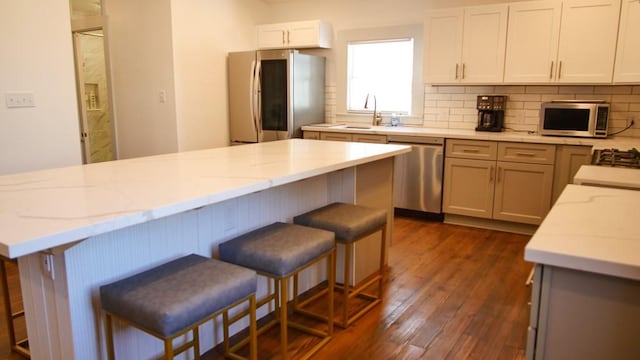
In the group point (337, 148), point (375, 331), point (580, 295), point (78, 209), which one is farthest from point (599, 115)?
point (78, 209)

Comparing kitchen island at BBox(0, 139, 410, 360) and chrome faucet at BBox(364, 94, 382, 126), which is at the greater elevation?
chrome faucet at BBox(364, 94, 382, 126)

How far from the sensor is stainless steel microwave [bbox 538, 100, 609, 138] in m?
3.92

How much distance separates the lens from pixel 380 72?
537 centimetres

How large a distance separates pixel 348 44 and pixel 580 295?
4678mm

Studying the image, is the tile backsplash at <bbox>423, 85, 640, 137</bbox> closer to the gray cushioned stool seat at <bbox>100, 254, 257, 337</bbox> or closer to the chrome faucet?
the chrome faucet

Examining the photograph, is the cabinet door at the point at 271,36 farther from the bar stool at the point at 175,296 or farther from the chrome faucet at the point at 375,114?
the bar stool at the point at 175,296

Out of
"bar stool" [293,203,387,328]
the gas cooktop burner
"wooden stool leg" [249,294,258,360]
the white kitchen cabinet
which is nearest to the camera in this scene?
"wooden stool leg" [249,294,258,360]

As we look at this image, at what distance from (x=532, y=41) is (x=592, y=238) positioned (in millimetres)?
3391

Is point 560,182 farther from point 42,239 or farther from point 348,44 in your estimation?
point 42,239

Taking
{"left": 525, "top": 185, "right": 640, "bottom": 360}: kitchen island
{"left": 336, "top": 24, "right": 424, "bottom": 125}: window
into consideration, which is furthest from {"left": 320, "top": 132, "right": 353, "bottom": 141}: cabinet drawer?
{"left": 525, "top": 185, "right": 640, "bottom": 360}: kitchen island

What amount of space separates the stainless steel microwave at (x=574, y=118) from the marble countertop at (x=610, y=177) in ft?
5.30

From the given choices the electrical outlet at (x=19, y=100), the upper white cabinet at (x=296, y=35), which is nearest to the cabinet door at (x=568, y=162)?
the upper white cabinet at (x=296, y=35)

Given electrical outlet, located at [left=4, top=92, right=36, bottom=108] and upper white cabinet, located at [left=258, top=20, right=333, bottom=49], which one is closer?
electrical outlet, located at [left=4, top=92, right=36, bottom=108]

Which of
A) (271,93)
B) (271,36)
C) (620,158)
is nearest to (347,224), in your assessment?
(620,158)
